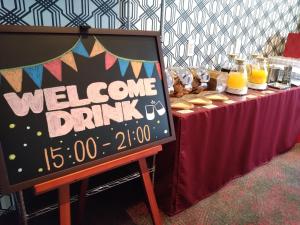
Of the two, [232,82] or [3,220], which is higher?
[232,82]

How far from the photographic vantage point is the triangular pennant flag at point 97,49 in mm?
979

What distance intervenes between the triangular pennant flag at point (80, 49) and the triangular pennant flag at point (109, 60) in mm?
87

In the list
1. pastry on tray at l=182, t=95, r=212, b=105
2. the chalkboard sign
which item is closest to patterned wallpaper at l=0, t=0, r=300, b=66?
pastry on tray at l=182, t=95, r=212, b=105

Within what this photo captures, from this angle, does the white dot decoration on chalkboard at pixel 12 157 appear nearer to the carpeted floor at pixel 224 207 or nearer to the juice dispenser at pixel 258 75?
the carpeted floor at pixel 224 207

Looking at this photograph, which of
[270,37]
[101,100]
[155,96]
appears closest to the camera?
[101,100]

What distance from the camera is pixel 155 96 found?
1153 mm

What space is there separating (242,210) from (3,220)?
1.44m

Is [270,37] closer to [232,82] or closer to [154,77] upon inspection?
[232,82]

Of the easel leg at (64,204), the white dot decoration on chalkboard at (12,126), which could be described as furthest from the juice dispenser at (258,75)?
the white dot decoration on chalkboard at (12,126)

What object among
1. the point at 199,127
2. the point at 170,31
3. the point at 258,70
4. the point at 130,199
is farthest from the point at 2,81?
the point at 258,70

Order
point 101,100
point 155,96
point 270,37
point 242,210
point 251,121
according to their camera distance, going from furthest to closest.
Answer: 1. point 270,37
2. point 251,121
3. point 242,210
4. point 155,96
5. point 101,100

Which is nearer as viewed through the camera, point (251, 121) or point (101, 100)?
point (101, 100)

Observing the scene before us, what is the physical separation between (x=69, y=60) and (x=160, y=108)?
45cm

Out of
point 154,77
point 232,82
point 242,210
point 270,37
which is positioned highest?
point 270,37
